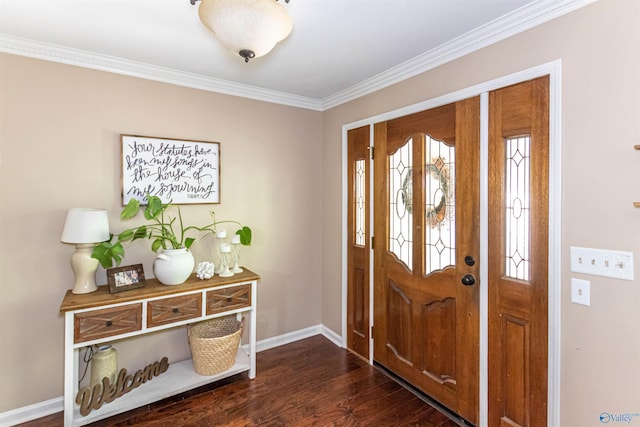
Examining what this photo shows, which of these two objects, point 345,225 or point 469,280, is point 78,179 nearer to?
point 345,225

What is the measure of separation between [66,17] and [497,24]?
2474 mm

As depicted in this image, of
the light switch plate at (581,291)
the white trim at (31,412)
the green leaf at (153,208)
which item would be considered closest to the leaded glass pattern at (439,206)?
the light switch plate at (581,291)

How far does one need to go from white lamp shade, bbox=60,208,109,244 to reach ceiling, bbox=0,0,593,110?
1102 mm

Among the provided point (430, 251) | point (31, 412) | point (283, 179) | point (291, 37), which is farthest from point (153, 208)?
point (430, 251)

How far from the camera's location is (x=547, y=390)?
1625 mm

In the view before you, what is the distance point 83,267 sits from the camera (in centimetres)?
205

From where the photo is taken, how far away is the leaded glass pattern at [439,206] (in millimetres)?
→ 2104

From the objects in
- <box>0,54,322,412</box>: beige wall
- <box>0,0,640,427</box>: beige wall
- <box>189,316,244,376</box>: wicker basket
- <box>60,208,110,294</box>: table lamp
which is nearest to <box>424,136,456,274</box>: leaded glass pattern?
<box>0,0,640,427</box>: beige wall

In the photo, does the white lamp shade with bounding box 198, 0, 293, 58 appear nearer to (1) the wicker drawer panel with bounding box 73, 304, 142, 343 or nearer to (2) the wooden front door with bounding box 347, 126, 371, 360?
(2) the wooden front door with bounding box 347, 126, 371, 360

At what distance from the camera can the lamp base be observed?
6.68 feet

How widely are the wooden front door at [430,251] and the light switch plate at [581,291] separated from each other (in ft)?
1.62

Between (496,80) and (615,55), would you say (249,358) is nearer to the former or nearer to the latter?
(496,80)

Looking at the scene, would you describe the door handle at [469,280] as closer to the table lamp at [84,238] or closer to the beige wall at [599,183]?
the beige wall at [599,183]

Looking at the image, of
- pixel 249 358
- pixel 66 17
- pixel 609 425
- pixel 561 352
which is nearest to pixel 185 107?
pixel 66 17
